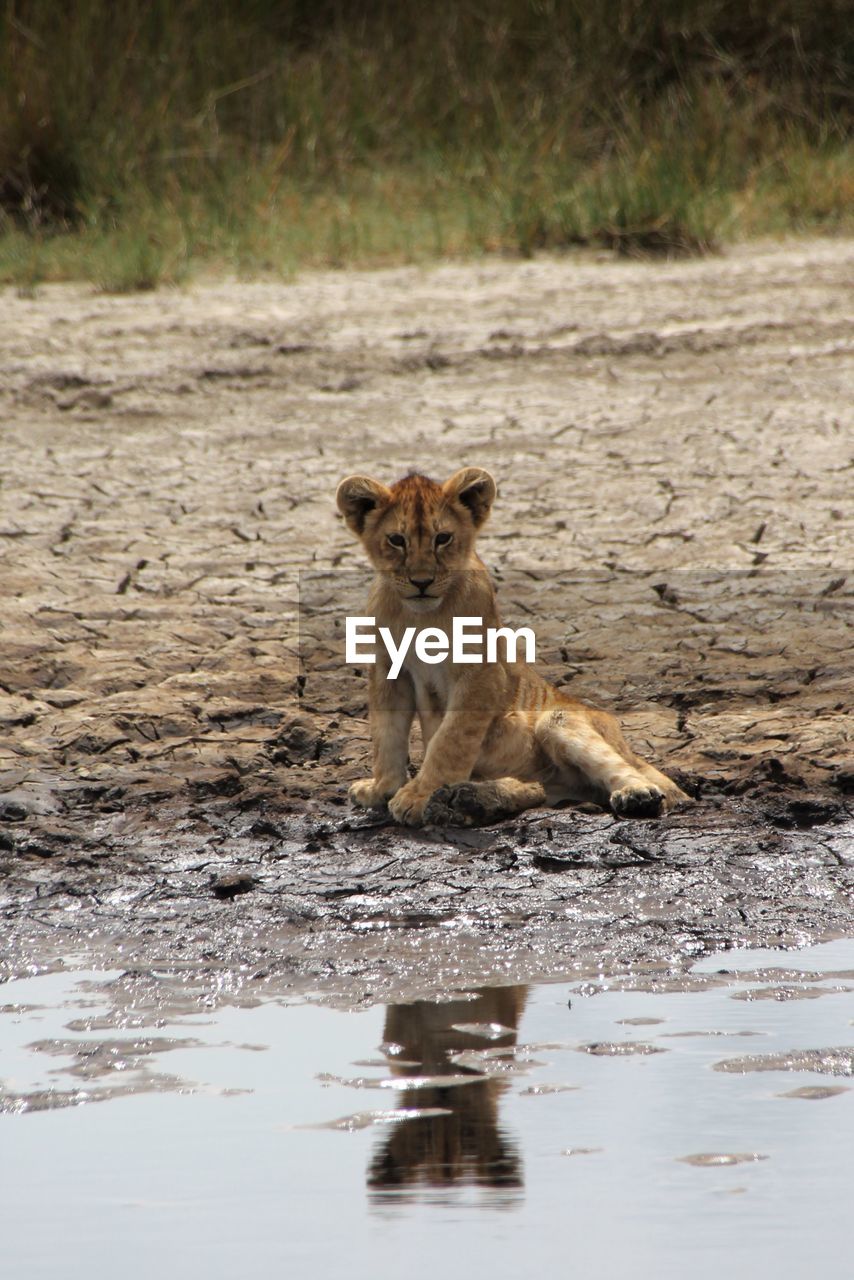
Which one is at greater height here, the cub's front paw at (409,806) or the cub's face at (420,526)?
the cub's face at (420,526)

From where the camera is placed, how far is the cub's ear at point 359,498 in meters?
5.27

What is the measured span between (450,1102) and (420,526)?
2.04m

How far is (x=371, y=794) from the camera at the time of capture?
530cm

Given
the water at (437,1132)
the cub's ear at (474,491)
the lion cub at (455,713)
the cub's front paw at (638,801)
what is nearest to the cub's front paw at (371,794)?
the lion cub at (455,713)

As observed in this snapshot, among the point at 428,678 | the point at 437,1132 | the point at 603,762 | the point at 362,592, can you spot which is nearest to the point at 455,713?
the point at 428,678

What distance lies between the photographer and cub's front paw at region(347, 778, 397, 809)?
5293 mm

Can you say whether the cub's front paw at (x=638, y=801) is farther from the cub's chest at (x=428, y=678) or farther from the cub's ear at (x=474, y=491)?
the cub's ear at (x=474, y=491)

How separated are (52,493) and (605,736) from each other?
12.2ft

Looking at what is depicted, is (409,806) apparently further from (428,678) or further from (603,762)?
(603,762)

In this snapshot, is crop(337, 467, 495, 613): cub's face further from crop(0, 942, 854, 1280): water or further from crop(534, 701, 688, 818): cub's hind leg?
crop(0, 942, 854, 1280): water

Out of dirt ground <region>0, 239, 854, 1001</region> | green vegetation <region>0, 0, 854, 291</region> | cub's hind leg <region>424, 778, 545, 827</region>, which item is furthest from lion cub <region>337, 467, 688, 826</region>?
green vegetation <region>0, 0, 854, 291</region>

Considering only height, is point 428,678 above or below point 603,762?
above

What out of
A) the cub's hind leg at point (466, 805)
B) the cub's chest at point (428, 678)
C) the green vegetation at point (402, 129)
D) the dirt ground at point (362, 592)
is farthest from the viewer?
the green vegetation at point (402, 129)

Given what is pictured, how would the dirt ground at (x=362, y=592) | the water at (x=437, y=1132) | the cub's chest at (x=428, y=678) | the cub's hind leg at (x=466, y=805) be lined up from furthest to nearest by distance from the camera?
the cub's chest at (x=428, y=678)
the cub's hind leg at (x=466, y=805)
the dirt ground at (x=362, y=592)
the water at (x=437, y=1132)
